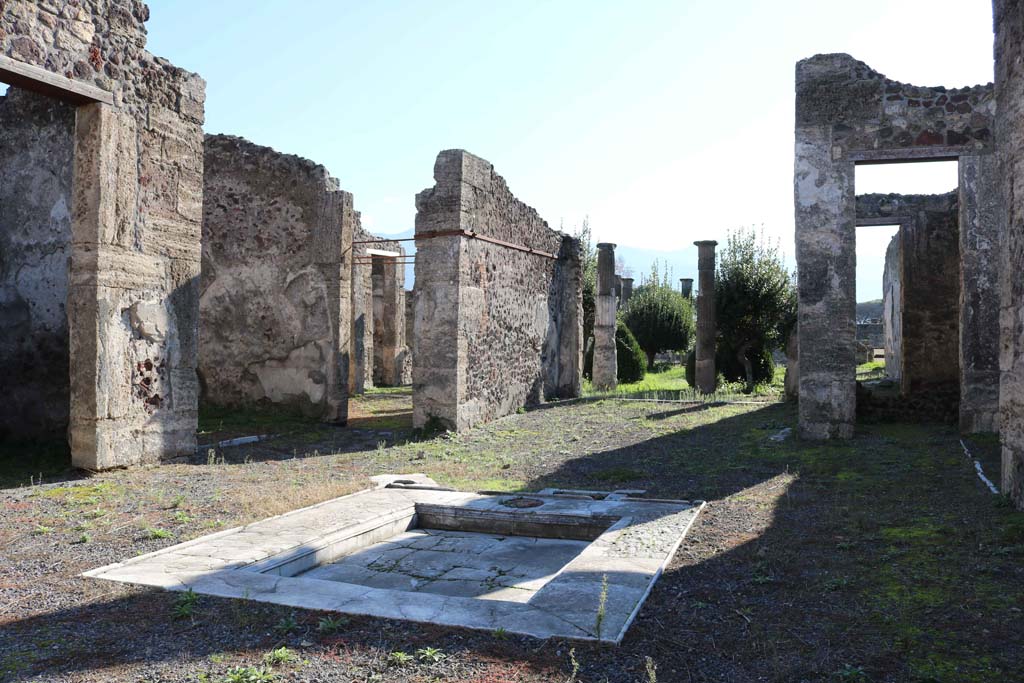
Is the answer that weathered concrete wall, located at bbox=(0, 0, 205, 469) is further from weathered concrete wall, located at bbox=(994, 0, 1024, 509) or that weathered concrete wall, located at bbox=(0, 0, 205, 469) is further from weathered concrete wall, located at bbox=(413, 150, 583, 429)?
weathered concrete wall, located at bbox=(994, 0, 1024, 509)

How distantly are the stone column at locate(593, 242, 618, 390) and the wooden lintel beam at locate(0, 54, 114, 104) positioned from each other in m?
12.9

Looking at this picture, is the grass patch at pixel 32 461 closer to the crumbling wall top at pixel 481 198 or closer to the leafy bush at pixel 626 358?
the crumbling wall top at pixel 481 198

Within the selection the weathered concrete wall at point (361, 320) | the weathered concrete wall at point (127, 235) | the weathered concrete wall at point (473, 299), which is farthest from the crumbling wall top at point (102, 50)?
the weathered concrete wall at point (361, 320)

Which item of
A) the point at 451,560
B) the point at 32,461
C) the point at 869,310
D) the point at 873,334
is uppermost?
the point at 869,310

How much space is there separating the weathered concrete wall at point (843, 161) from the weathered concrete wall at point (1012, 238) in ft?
11.7

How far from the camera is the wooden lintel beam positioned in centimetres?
597

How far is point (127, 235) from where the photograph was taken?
7109 mm

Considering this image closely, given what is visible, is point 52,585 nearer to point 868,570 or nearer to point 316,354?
point 868,570

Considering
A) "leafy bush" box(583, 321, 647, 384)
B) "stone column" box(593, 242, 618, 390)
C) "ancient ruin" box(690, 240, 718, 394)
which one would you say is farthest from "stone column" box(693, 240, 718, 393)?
"leafy bush" box(583, 321, 647, 384)

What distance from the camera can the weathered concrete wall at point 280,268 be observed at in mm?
11094

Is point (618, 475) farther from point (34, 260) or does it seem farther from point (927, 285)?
point (927, 285)

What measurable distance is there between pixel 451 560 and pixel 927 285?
11.0 m

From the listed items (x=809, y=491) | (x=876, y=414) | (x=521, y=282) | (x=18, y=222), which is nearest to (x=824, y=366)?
(x=876, y=414)

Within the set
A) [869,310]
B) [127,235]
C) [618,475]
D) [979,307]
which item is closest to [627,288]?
[869,310]
